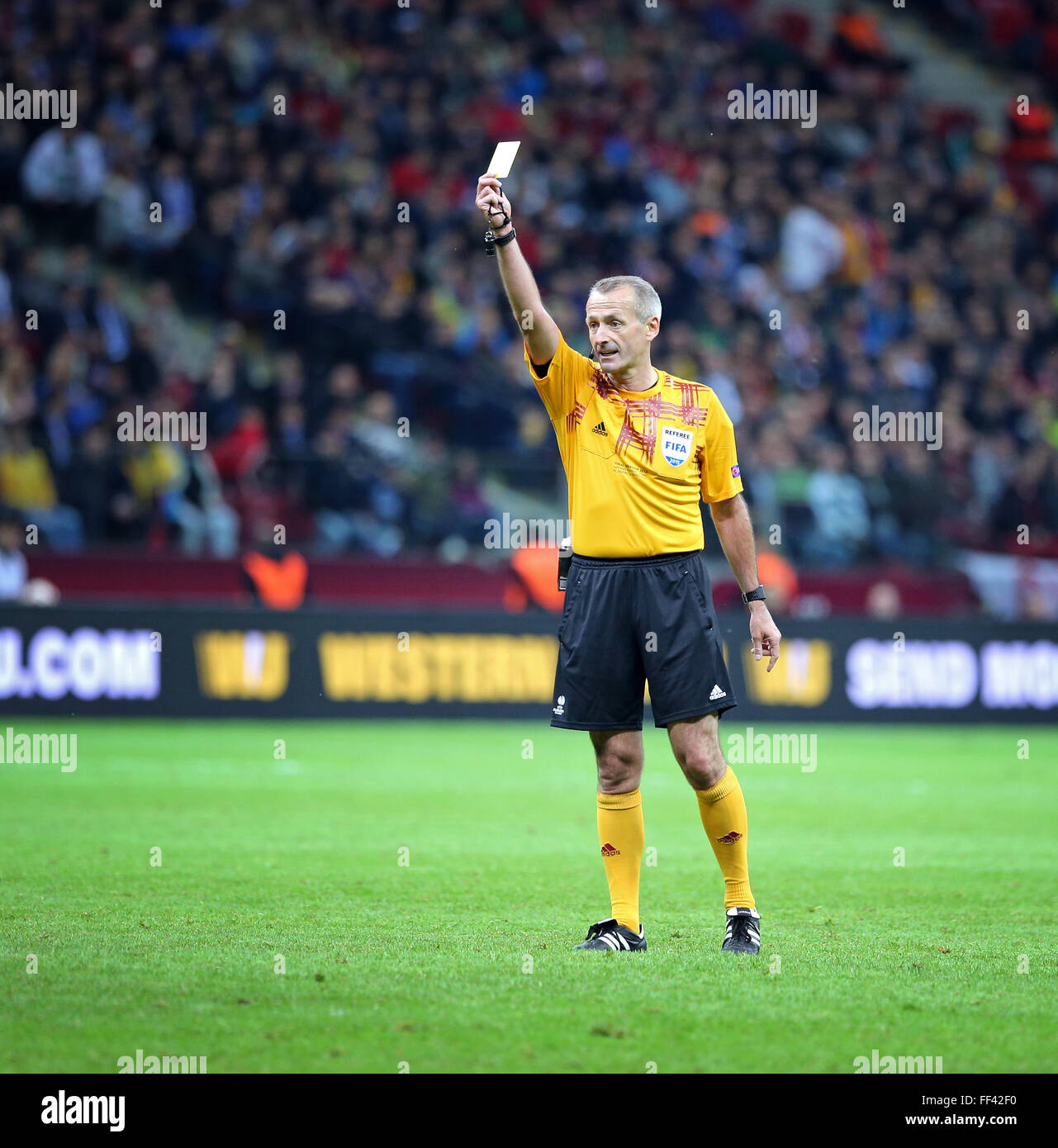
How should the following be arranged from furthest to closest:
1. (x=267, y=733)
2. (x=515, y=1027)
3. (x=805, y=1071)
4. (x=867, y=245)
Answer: (x=867, y=245)
(x=267, y=733)
(x=515, y=1027)
(x=805, y=1071)

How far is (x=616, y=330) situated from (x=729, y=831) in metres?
1.92

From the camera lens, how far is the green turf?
4.75 meters

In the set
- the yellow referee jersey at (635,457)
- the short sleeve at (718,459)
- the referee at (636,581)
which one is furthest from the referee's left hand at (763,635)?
the short sleeve at (718,459)

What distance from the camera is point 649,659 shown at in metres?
6.10

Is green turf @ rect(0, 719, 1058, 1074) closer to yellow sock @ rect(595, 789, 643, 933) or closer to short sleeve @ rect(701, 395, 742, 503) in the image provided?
yellow sock @ rect(595, 789, 643, 933)

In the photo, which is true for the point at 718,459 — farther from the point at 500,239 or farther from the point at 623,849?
the point at 623,849

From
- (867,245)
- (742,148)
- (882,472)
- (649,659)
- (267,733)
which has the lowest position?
(267,733)

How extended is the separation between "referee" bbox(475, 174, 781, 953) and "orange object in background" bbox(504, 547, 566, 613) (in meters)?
11.2

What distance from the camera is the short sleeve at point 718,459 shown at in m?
6.28

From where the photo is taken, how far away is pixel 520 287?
5.87m

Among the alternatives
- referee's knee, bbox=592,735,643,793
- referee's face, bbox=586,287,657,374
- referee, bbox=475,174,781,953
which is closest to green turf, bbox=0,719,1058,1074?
referee, bbox=475,174,781,953
